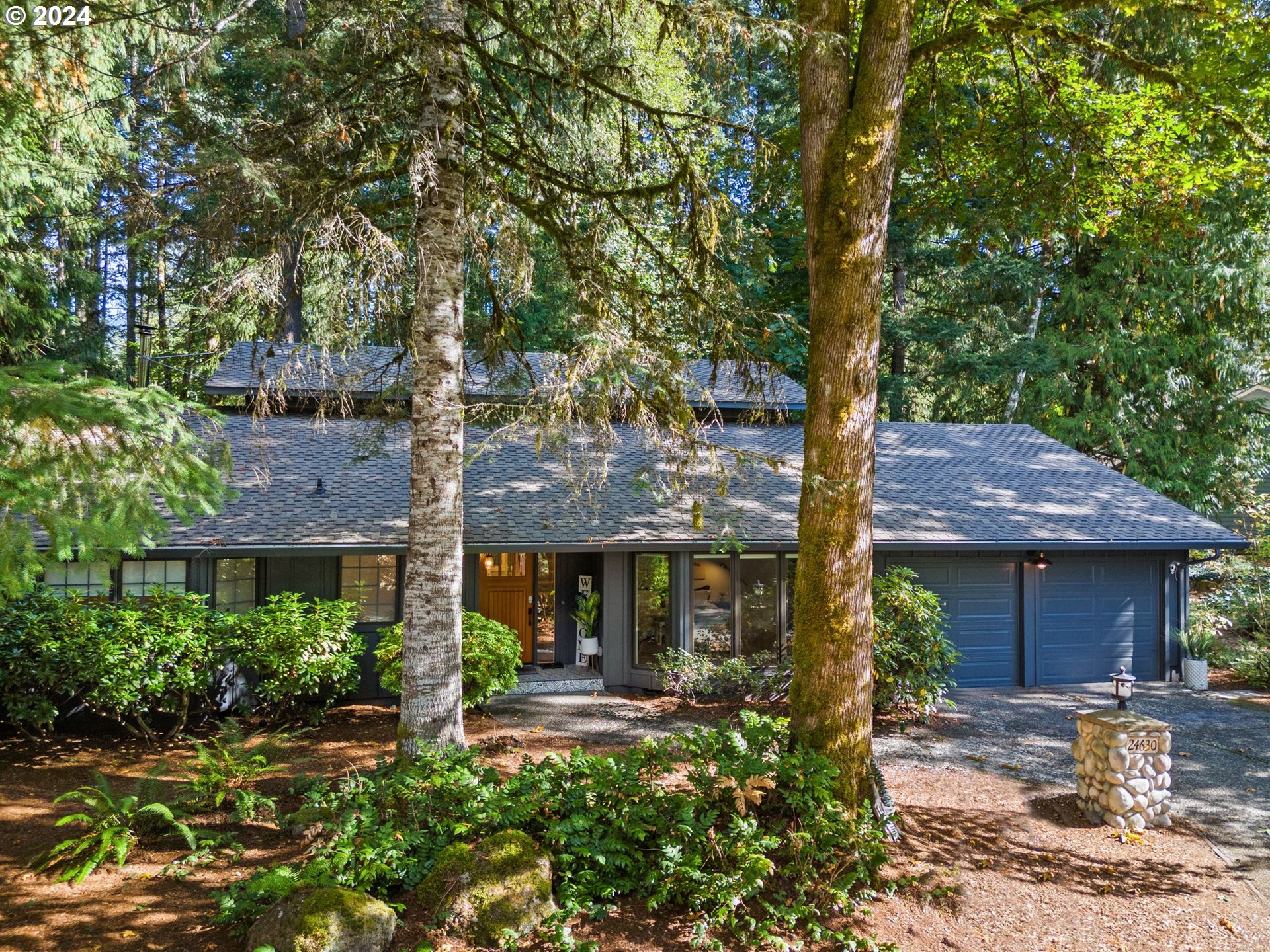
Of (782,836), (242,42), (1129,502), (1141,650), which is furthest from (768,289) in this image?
(782,836)

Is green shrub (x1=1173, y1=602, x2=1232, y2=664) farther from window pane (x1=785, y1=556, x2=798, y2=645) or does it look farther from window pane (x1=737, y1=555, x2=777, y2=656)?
window pane (x1=737, y1=555, x2=777, y2=656)

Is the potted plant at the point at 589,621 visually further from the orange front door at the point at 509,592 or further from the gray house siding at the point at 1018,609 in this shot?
the orange front door at the point at 509,592

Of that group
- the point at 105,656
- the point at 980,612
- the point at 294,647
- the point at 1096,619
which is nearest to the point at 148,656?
the point at 105,656

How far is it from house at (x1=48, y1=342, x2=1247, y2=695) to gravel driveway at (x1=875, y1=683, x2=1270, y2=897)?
3.27ft

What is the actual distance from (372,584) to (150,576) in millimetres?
2525

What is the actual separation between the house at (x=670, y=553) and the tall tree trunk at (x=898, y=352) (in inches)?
296

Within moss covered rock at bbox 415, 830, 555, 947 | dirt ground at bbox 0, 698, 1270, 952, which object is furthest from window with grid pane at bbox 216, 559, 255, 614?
moss covered rock at bbox 415, 830, 555, 947

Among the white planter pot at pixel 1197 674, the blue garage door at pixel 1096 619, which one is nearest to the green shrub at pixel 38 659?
the blue garage door at pixel 1096 619

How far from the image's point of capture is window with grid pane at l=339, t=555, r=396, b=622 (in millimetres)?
10227

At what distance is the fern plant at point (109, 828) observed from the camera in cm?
461

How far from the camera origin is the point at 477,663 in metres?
8.39

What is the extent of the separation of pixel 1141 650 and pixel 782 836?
31.5 ft

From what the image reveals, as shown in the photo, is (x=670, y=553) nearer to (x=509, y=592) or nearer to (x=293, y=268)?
(x=509, y=592)

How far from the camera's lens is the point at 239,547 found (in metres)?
8.55
